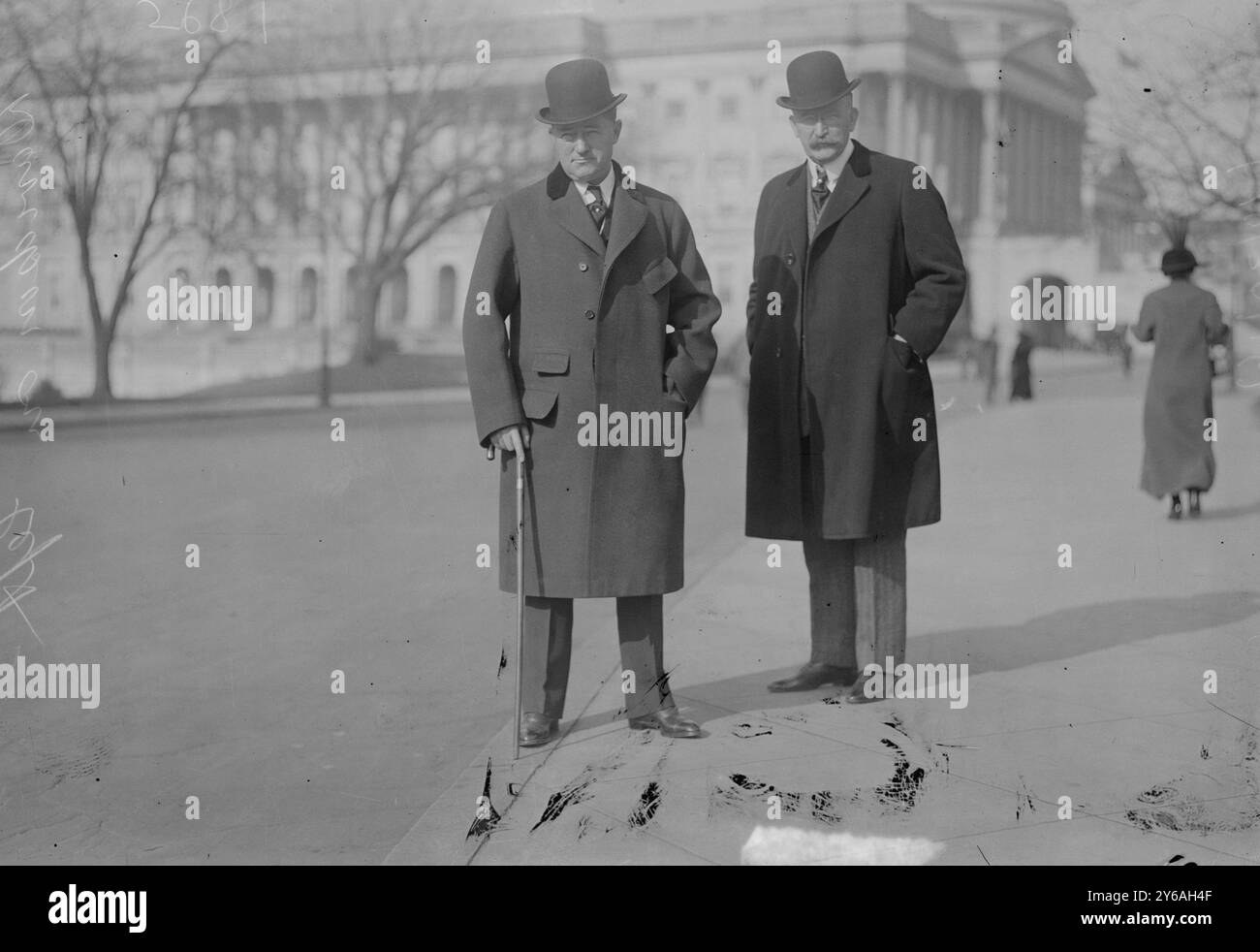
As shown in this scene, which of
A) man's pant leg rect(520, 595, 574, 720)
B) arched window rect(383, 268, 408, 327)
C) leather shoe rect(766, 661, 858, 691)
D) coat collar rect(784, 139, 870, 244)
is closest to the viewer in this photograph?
man's pant leg rect(520, 595, 574, 720)

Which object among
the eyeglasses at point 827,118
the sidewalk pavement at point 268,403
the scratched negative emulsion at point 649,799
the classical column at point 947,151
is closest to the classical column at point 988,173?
the classical column at point 947,151

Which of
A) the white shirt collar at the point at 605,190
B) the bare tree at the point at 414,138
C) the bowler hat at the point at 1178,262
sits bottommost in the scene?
the white shirt collar at the point at 605,190

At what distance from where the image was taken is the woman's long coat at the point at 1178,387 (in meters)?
9.45

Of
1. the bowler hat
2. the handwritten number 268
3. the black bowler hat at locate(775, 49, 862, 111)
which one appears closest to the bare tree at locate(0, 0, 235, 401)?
the handwritten number 268

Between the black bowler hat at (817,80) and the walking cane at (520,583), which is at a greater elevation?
the black bowler hat at (817,80)

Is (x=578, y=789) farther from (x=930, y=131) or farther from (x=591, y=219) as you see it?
(x=930, y=131)

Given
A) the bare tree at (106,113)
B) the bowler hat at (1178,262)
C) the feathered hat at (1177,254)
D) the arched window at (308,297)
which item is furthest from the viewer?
the arched window at (308,297)

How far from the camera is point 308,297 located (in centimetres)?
1013

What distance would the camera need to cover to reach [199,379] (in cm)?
1038

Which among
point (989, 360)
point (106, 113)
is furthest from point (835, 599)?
point (989, 360)

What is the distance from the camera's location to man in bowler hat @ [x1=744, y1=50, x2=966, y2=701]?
5.32 meters

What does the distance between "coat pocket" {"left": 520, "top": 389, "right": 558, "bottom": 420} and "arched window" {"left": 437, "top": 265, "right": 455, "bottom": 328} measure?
5163mm

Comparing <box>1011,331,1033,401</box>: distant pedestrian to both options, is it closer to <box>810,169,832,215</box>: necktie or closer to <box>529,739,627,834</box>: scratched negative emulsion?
<box>810,169,832,215</box>: necktie

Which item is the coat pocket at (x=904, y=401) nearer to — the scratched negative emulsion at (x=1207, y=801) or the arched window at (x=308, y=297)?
the scratched negative emulsion at (x=1207, y=801)
